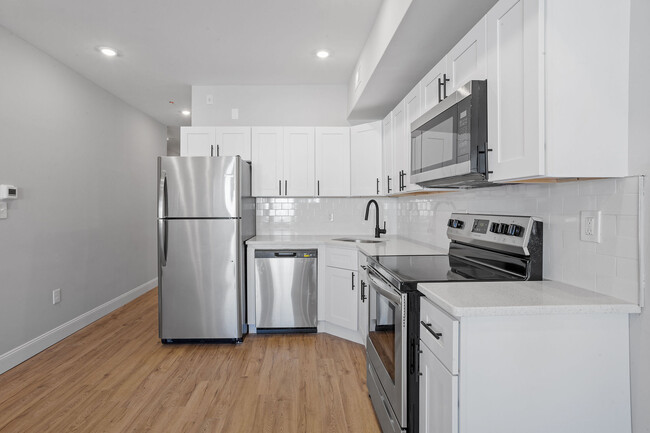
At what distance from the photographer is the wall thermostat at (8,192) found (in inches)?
104

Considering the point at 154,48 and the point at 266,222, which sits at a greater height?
the point at 154,48

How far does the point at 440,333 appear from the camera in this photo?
1298 millimetres

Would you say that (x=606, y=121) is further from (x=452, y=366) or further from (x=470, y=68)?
(x=452, y=366)

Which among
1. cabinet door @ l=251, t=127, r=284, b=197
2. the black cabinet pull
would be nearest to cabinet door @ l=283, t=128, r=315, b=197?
cabinet door @ l=251, t=127, r=284, b=197

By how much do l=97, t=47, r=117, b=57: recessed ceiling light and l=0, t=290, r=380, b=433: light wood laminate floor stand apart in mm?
2621

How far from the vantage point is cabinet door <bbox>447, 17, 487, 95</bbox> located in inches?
61.4

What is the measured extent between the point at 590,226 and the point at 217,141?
3317mm

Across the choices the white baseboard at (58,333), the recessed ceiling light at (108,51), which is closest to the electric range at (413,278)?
the white baseboard at (58,333)

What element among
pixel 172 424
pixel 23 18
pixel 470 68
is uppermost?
pixel 23 18

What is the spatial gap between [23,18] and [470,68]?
10.3ft

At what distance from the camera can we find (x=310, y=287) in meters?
3.44

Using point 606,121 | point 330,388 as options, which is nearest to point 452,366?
point 606,121

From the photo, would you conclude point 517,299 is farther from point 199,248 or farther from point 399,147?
point 199,248

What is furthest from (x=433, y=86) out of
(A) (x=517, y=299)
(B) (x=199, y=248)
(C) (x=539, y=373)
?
(B) (x=199, y=248)
